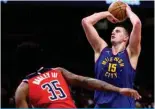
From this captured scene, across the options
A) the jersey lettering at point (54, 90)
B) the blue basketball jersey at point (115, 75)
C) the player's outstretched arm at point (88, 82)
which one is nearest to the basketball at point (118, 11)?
the blue basketball jersey at point (115, 75)

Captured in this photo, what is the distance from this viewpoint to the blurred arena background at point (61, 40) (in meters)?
10.1

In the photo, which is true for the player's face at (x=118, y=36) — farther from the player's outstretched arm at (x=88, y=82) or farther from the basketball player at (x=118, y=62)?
the player's outstretched arm at (x=88, y=82)

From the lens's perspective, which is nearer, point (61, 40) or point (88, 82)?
point (88, 82)

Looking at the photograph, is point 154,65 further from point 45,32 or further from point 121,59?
point 121,59

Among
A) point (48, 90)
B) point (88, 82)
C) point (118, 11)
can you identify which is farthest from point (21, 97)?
point (118, 11)

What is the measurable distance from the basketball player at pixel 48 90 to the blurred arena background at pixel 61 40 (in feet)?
20.1

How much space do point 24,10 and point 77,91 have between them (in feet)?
6.95

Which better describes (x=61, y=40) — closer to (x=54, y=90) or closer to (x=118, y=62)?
(x=118, y=62)

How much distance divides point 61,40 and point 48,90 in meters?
7.96

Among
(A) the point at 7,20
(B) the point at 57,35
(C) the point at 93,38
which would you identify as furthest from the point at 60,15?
(C) the point at 93,38

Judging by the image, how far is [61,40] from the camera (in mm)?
11188

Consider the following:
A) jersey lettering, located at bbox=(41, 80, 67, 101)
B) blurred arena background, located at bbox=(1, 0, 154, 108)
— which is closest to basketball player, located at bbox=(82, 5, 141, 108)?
jersey lettering, located at bbox=(41, 80, 67, 101)

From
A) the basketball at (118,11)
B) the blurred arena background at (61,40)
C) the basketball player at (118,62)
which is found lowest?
the blurred arena background at (61,40)

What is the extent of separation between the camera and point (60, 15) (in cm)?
1084
